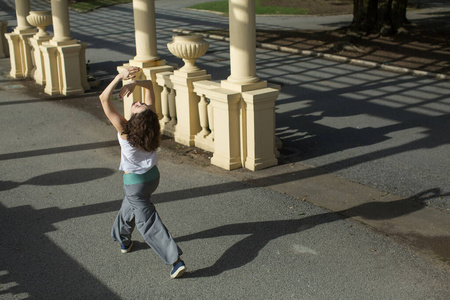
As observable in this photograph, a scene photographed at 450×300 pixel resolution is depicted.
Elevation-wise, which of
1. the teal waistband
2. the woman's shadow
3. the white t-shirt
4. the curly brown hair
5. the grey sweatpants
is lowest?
the woman's shadow

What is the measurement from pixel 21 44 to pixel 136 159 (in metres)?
11.5

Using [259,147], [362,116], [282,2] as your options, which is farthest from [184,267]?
[282,2]

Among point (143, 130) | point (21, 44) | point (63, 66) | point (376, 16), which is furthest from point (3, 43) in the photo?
point (143, 130)

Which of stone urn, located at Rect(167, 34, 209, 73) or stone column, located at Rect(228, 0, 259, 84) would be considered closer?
stone column, located at Rect(228, 0, 259, 84)

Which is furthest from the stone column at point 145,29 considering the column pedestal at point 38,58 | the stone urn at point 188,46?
the column pedestal at point 38,58

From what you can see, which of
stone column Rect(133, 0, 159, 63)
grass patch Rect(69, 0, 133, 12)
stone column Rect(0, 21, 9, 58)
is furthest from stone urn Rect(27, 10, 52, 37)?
grass patch Rect(69, 0, 133, 12)

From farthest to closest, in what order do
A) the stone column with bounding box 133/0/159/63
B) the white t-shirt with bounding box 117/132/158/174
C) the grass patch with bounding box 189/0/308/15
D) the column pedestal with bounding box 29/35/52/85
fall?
the grass patch with bounding box 189/0/308/15, the column pedestal with bounding box 29/35/52/85, the stone column with bounding box 133/0/159/63, the white t-shirt with bounding box 117/132/158/174

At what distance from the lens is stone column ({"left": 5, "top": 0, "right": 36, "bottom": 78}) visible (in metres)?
15.4

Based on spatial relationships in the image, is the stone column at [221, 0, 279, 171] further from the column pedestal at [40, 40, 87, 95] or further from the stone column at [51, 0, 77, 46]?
the stone column at [51, 0, 77, 46]

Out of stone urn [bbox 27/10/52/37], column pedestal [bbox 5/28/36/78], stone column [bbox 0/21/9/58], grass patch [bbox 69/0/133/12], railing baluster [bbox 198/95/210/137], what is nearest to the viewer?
railing baluster [bbox 198/95/210/137]

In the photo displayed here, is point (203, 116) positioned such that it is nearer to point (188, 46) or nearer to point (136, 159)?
point (188, 46)

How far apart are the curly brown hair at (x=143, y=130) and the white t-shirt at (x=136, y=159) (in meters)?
0.08

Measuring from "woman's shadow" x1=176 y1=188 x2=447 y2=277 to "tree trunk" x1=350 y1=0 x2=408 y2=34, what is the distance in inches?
501

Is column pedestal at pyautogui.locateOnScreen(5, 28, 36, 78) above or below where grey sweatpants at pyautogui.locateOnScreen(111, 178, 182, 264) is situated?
above
